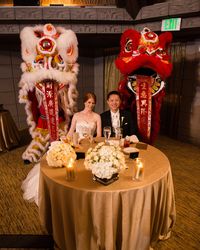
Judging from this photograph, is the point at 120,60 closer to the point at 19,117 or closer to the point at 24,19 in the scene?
the point at 24,19

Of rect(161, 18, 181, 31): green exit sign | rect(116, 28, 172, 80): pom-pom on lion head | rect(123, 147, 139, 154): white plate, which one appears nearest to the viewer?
rect(123, 147, 139, 154): white plate

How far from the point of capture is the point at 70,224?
1746 millimetres

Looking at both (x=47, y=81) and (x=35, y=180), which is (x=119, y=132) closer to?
(x=35, y=180)

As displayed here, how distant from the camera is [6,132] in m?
4.46

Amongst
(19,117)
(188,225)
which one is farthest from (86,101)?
(19,117)

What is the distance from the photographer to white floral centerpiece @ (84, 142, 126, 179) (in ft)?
4.98

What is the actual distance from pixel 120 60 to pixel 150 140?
57.6 inches

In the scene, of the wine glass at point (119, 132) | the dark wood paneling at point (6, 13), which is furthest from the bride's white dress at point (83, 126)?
the dark wood paneling at point (6, 13)

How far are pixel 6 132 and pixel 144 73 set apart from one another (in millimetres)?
3006

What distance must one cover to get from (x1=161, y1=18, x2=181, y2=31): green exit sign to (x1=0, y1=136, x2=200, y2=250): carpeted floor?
240 cm

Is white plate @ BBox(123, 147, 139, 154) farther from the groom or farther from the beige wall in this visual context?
the beige wall

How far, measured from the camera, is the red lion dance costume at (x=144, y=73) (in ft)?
10.4

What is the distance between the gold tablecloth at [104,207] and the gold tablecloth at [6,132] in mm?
2901

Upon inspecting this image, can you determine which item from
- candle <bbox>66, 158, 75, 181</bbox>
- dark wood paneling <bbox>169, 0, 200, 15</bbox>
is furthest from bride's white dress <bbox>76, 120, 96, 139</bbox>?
dark wood paneling <bbox>169, 0, 200, 15</bbox>
